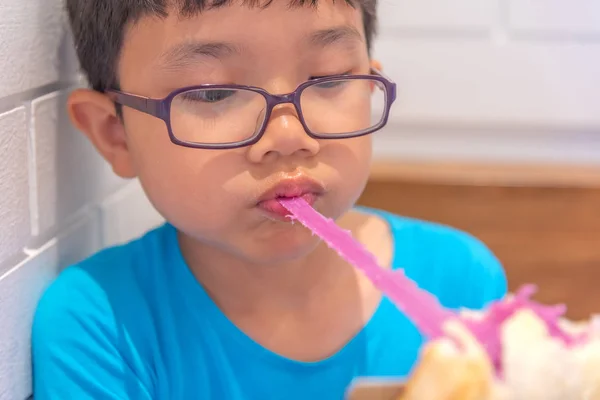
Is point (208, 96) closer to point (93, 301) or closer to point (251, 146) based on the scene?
point (251, 146)

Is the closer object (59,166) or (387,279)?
(387,279)

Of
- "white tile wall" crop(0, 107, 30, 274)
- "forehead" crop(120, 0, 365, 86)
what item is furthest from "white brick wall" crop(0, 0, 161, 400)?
"forehead" crop(120, 0, 365, 86)

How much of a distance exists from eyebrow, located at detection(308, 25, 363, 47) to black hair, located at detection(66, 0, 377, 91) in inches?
1.0

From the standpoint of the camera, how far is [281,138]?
568mm

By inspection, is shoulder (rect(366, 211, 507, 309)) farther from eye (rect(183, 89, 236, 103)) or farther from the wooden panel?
the wooden panel

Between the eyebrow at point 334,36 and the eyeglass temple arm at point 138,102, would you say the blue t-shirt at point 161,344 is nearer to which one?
the eyeglass temple arm at point 138,102

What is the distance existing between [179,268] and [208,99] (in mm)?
217

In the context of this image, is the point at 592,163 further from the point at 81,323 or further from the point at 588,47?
the point at 81,323

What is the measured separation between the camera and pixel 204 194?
597 mm

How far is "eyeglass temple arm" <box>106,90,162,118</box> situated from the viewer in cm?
59

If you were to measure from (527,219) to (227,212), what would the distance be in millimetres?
826

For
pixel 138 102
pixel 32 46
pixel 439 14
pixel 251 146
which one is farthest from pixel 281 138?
pixel 439 14

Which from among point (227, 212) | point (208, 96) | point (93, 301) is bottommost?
point (93, 301)

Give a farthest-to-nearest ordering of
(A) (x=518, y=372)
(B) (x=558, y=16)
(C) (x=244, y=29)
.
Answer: (B) (x=558, y=16), (C) (x=244, y=29), (A) (x=518, y=372)
